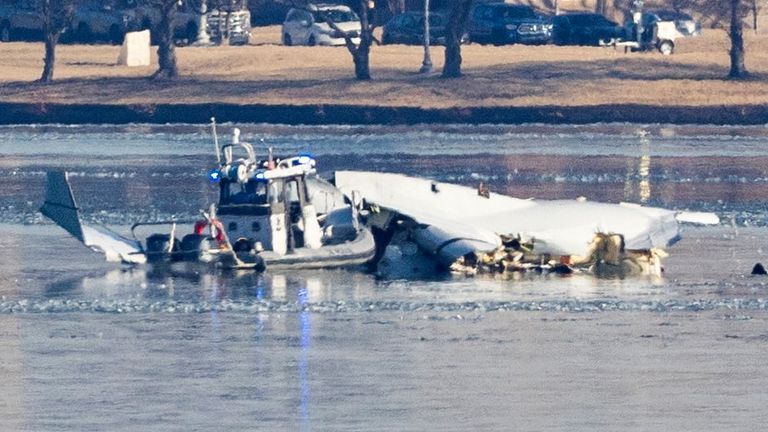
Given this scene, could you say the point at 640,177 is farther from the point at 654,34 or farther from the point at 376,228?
the point at 654,34

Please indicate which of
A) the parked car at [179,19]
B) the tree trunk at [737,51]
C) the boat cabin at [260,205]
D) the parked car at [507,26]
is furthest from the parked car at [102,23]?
the boat cabin at [260,205]

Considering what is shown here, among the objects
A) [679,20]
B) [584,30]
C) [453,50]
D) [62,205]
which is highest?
[62,205]

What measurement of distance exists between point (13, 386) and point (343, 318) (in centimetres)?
473

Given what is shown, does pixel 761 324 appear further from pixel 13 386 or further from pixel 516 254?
pixel 13 386

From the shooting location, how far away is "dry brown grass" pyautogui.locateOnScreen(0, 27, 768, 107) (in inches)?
2148

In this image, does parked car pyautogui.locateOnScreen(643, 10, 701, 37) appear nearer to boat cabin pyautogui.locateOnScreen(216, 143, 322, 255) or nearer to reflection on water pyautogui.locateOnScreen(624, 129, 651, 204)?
reflection on water pyautogui.locateOnScreen(624, 129, 651, 204)

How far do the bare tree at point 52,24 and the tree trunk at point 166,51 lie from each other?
2.73m

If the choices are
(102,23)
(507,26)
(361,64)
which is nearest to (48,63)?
(361,64)

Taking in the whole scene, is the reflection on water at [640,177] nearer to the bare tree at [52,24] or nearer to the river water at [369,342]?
the river water at [369,342]

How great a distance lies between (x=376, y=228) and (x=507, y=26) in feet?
131

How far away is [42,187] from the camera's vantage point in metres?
36.7

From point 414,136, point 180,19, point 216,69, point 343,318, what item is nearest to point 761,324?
point 343,318

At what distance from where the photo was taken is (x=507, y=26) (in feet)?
219

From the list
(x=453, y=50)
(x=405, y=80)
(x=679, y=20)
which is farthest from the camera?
(x=679, y=20)
